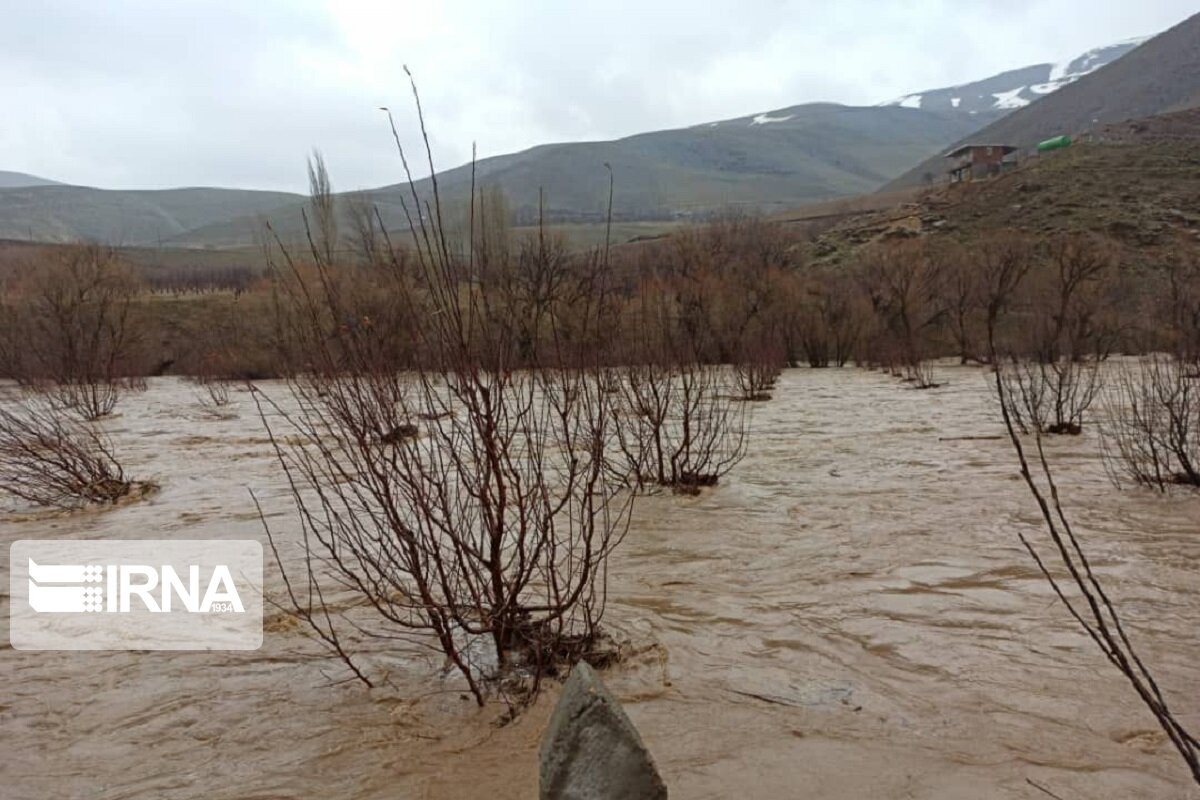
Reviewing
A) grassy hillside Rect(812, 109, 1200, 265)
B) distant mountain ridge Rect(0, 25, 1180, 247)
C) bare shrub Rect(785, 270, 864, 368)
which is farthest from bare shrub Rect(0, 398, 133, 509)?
distant mountain ridge Rect(0, 25, 1180, 247)

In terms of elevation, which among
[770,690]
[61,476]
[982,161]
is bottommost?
[770,690]

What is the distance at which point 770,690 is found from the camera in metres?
3.55

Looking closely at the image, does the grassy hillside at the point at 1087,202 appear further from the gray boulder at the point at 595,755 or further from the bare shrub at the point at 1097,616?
the gray boulder at the point at 595,755

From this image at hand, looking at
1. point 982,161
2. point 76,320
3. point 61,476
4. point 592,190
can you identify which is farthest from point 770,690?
point 592,190

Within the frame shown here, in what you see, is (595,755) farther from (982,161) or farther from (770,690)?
(982,161)

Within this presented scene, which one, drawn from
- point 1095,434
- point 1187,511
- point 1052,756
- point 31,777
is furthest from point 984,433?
point 31,777

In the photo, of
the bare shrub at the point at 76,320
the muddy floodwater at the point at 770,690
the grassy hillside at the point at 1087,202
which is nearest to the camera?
the muddy floodwater at the point at 770,690

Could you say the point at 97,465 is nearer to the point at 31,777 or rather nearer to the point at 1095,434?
the point at 31,777

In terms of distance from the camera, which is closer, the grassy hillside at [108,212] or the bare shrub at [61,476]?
the bare shrub at [61,476]

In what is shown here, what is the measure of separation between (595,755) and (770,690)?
4.94 feet

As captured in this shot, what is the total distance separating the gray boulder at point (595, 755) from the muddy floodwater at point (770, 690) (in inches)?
22.0

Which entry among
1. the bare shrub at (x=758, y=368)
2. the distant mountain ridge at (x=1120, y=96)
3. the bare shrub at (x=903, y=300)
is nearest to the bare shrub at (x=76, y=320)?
the bare shrub at (x=758, y=368)

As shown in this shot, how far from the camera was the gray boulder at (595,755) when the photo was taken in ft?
7.49

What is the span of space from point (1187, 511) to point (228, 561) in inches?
309
